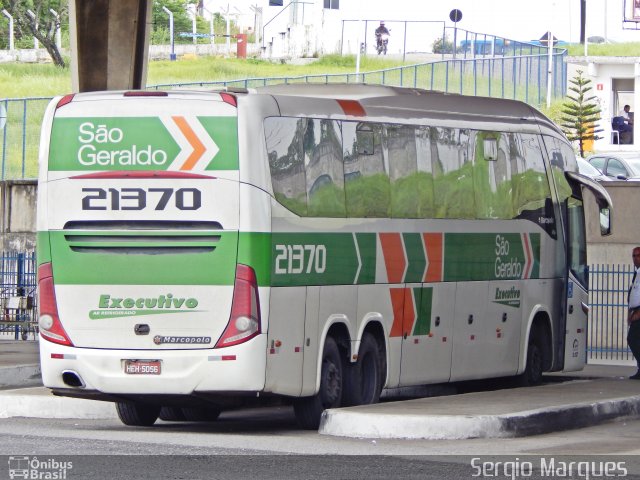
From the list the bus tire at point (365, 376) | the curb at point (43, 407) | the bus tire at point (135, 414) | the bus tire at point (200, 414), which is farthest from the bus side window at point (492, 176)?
the curb at point (43, 407)

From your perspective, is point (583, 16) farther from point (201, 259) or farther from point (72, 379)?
point (72, 379)

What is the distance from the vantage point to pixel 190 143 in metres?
14.9

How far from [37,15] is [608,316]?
8405 cm

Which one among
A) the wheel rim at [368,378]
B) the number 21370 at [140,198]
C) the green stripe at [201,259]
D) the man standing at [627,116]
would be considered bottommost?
the wheel rim at [368,378]

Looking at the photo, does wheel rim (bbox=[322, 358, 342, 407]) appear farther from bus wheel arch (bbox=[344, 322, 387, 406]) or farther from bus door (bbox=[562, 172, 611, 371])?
bus door (bbox=[562, 172, 611, 371])

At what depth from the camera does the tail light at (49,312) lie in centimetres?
1506

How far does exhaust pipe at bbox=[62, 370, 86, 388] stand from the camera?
14922 millimetres

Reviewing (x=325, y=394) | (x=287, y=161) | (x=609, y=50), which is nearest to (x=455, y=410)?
(x=325, y=394)

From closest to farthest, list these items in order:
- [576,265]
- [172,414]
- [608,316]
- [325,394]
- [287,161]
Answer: [287,161]
[325,394]
[172,414]
[576,265]
[608,316]

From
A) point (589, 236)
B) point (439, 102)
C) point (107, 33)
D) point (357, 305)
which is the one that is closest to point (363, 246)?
point (357, 305)

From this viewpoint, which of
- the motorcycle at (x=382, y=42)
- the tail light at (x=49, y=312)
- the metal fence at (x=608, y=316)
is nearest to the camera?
the tail light at (x=49, y=312)

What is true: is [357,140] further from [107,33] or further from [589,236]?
[589,236]

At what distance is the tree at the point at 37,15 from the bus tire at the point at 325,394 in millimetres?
90535

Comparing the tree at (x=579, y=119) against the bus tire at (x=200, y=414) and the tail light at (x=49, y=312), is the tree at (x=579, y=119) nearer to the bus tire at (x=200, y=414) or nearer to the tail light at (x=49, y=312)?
the bus tire at (x=200, y=414)
